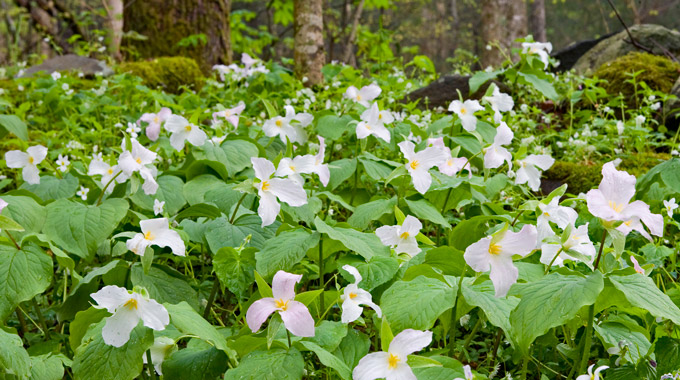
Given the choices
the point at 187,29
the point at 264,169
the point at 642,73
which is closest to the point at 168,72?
the point at 187,29

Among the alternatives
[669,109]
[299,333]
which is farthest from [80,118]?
[669,109]

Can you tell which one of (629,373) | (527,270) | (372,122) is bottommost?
(629,373)

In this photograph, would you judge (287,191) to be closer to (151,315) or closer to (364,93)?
(151,315)

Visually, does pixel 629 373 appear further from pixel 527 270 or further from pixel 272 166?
pixel 272 166

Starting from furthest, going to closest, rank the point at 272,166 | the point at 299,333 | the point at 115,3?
1. the point at 115,3
2. the point at 272,166
3. the point at 299,333

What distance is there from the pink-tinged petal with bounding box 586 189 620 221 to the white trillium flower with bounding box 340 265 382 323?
1.56 ft

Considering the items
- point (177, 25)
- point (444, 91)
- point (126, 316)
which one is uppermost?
point (177, 25)

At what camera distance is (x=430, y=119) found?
3482mm

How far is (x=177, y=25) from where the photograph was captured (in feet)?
18.9

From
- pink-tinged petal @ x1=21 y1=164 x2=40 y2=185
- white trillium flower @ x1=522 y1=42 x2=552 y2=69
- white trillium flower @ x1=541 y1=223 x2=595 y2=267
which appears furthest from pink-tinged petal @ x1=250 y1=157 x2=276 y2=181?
white trillium flower @ x1=522 y1=42 x2=552 y2=69

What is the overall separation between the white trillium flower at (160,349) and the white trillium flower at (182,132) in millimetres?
929

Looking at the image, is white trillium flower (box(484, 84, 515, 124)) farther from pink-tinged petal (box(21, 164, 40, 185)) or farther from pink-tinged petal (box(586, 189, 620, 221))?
pink-tinged petal (box(21, 164, 40, 185))

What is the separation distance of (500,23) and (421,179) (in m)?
5.90

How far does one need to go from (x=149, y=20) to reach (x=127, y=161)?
14.9ft
